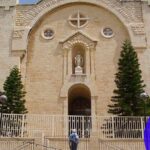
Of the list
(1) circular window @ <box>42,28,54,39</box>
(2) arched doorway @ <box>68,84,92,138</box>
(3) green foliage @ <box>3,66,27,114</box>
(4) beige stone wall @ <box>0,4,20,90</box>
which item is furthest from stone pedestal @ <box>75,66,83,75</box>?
(4) beige stone wall @ <box>0,4,20,90</box>

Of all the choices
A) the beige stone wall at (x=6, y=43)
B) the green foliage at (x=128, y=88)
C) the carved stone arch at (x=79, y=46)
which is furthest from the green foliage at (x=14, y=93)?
the green foliage at (x=128, y=88)

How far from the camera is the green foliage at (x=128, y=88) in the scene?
59.7ft

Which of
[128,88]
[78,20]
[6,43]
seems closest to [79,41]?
[78,20]

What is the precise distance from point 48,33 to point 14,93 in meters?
5.70

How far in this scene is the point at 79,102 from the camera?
23.8 metres

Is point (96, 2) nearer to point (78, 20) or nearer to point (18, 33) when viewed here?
point (78, 20)

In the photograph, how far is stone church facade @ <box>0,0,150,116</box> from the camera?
21422mm

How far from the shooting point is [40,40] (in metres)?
23.2

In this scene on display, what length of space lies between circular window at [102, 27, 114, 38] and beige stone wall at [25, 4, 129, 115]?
0.23m

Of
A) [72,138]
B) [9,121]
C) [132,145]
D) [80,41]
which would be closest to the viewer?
[72,138]

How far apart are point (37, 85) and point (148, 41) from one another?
25.5ft

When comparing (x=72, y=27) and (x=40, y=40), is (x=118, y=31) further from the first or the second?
(x=40, y=40)

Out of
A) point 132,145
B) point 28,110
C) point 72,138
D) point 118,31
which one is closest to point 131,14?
point 118,31

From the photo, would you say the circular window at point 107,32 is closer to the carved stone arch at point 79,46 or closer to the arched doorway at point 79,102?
the carved stone arch at point 79,46
